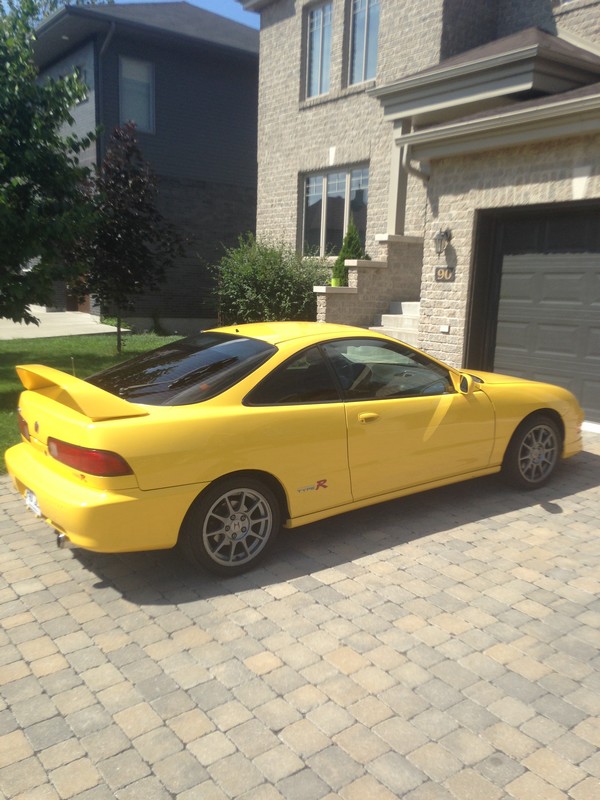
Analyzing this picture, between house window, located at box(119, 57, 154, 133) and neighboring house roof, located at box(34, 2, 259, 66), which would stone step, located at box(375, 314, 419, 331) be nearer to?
house window, located at box(119, 57, 154, 133)

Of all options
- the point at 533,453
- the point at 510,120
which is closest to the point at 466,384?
the point at 533,453

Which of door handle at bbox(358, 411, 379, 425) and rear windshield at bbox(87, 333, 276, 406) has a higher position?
rear windshield at bbox(87, 333, 276, 406)

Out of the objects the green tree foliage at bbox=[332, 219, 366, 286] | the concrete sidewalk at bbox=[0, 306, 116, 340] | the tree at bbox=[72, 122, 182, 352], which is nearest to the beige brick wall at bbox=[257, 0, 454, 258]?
the green tree foliage at bbox=[332, 219, 366, 286]

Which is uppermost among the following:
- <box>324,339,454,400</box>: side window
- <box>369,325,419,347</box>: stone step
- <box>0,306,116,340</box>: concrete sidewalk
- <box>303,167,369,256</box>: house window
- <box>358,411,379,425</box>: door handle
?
<box>303,167,369,256</box>: house window

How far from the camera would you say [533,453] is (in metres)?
5.76

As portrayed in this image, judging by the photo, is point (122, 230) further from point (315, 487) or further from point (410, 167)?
point (315, 487)

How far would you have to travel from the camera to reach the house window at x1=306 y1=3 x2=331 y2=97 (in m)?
14.9

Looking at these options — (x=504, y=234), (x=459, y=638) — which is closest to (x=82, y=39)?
(x=504, y=234)

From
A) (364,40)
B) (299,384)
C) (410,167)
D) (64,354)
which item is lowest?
(64,354)

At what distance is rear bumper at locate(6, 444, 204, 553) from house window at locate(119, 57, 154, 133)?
17234 mm

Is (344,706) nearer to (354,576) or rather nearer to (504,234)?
(354,576)

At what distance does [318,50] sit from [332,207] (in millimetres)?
3539

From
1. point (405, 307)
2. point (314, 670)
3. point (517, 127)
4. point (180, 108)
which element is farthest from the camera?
point (180, 108)

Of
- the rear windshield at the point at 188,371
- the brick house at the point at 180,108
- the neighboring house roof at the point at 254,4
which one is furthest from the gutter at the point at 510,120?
the brick house at the point at 180,108
